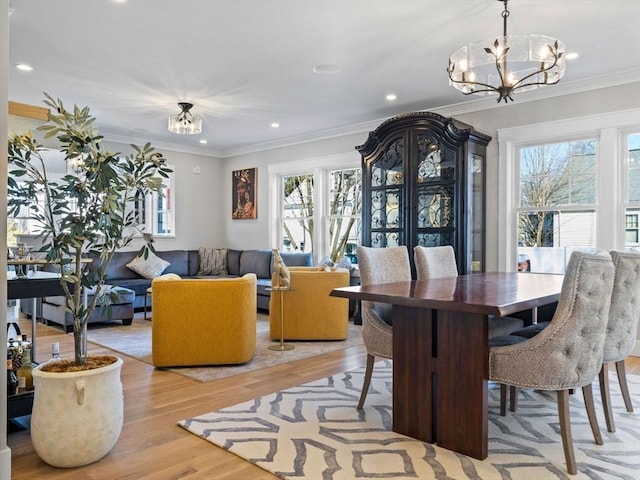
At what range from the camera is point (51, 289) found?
267cm

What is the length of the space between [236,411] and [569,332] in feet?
6.11

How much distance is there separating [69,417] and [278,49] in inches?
116

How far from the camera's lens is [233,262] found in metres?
7.84

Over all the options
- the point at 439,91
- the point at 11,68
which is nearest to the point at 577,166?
the point at 439,91

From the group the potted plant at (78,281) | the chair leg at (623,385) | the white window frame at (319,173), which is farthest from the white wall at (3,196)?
the white window frame at (319,173)

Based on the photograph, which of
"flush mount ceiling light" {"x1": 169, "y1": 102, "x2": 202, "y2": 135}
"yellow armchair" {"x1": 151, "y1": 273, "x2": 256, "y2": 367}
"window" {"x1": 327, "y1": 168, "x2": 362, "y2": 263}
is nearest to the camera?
"yellow armchair" {"x1": 151, "y1": 273, "x2": 256, "y2": 367}

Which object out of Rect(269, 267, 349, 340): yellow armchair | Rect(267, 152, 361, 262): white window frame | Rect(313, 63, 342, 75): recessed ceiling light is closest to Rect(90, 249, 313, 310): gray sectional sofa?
Rect(267, 152, 361, 262): white window frame

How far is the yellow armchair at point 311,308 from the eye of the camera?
486cm

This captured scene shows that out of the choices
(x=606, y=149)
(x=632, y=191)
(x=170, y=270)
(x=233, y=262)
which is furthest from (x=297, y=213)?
(x=632, y=191)

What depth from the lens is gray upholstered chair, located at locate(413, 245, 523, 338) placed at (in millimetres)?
3174

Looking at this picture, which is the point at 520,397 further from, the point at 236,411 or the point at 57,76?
the point at 57,76

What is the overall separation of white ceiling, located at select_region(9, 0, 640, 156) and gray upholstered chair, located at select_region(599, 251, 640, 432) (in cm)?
170

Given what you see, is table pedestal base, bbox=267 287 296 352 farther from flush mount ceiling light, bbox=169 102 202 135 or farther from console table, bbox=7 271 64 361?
console table, bbox=7 271 64 361

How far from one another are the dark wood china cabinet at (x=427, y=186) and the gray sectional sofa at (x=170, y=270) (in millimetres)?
1752
